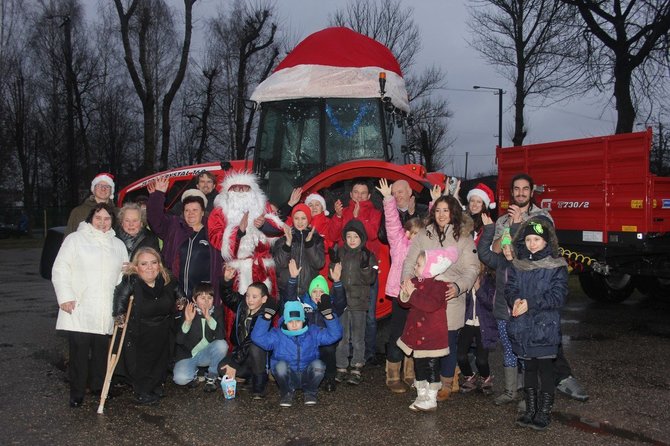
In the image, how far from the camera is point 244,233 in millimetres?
5898

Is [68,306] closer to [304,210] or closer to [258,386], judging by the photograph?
[258,386]

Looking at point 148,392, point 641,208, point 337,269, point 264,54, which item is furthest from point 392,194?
point 264,54

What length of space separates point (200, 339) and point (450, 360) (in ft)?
7.29

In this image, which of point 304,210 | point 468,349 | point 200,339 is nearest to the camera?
point 468,349

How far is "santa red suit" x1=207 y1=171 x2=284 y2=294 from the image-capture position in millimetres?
5797

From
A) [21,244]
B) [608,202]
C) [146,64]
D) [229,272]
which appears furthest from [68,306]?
[21,244]

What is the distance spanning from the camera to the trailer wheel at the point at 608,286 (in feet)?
33.1

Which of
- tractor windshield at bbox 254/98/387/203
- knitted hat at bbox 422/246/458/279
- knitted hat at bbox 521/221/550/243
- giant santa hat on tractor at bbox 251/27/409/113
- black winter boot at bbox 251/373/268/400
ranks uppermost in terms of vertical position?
giant santa hat on tractor at bbox 251/27/409/113

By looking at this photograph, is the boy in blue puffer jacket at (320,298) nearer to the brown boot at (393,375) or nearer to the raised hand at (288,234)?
the raised hand at (288,234)

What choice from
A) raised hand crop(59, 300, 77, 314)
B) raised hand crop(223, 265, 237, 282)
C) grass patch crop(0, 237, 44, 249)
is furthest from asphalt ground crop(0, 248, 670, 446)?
grass patch crop(0, 237, 44, 249)

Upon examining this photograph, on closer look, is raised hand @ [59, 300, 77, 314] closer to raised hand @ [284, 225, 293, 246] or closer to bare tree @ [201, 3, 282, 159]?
raised hand @ [284, 225, 293, 246]

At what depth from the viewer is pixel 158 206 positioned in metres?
5.84

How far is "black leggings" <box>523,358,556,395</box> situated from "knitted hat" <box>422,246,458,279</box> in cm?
96

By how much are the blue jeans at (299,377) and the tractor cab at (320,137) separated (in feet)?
9.61
